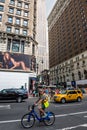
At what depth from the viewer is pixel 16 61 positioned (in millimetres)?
31594

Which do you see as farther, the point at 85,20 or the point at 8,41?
the point at 85,20

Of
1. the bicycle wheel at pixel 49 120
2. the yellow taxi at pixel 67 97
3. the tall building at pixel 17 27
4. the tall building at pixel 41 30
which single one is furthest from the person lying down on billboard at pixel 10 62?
the bicycle wheel at pixel 49 120

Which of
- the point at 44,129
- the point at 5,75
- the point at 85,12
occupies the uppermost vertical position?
the point at 85,12

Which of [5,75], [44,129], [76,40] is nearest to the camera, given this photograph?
[44,129]

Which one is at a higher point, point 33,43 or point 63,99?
point 33,43

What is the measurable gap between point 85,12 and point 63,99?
52.6 m

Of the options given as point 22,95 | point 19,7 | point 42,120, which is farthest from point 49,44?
point 42,120

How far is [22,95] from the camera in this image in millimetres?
19312

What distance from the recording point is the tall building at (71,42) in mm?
57906

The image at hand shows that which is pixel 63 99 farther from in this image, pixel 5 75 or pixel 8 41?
pixel 8 41

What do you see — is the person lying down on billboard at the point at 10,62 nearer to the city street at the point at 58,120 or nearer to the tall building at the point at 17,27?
the tall building at the point at 17,27

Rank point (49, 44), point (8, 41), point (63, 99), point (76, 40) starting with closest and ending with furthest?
1. point (63, 99)
2. point (8, 41)
3. point (76, 40)
4. point (49, 44)

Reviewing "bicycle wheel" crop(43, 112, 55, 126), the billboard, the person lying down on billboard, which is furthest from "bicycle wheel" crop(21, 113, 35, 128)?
the person lying down on billboard

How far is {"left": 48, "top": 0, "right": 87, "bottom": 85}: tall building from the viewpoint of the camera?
57.9 meters
